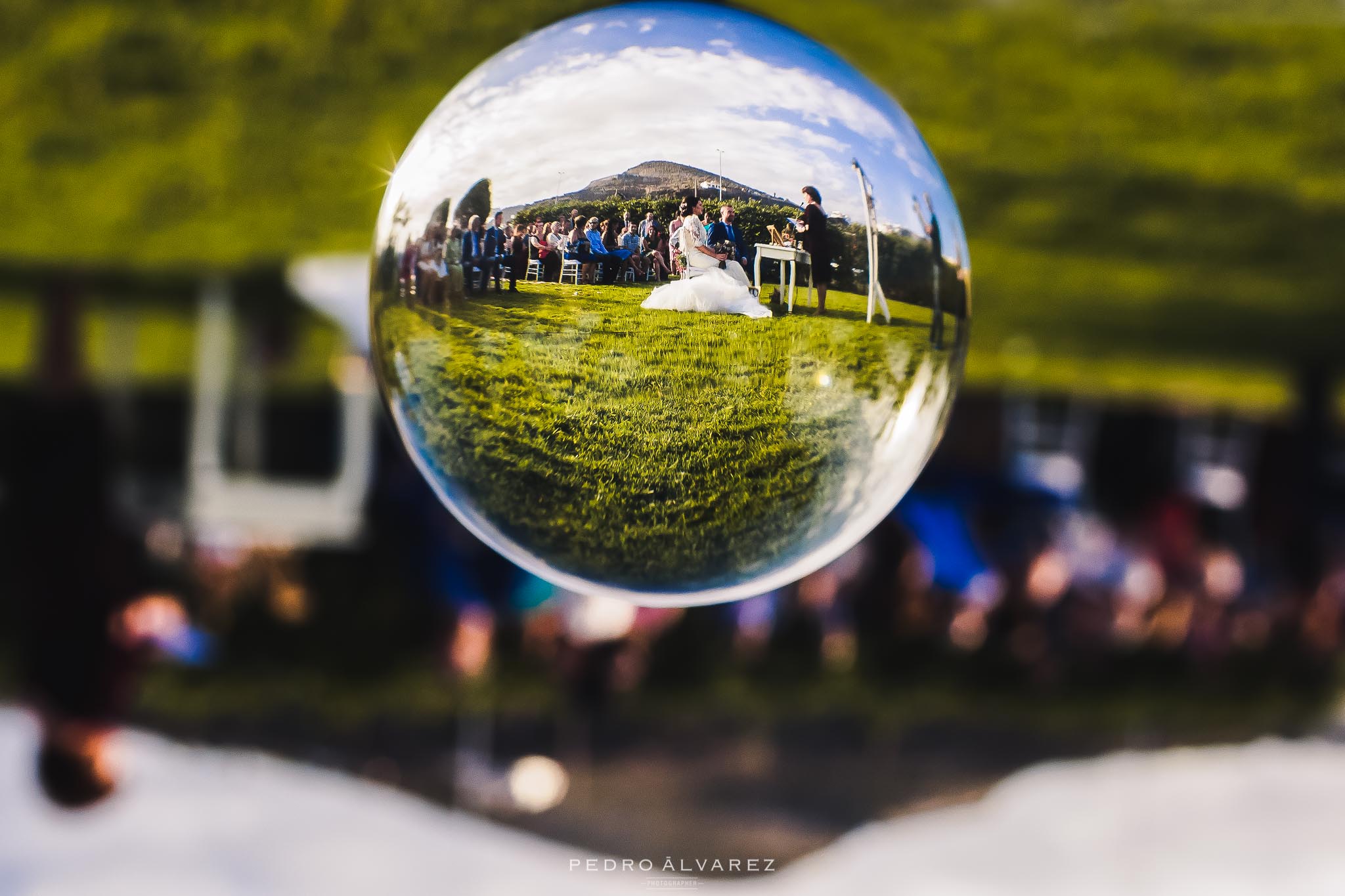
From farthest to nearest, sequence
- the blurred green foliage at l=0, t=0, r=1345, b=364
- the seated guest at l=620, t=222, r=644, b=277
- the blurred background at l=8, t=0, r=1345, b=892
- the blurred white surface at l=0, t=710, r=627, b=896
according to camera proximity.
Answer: the blurred white surface at l=0, t=710, r=627, b=896 → the blurred background at l=8, t=0, r=1345, b=892 → the blurred green foliage at l=0, t=0, r=1345, b=364 → the seated guest at l=620, t=222, r=644, b=277

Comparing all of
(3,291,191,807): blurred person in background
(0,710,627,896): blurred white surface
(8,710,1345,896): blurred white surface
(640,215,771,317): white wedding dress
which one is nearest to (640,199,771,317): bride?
(640,215,771,317): white wedding dress

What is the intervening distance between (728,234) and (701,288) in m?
0.05

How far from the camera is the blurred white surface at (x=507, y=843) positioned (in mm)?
5047

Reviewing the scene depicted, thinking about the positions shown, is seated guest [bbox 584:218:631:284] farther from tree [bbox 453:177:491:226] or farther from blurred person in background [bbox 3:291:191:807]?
blurred person in background [bbox 3:291:191:807]

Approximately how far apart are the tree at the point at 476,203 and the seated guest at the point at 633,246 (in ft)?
0.45

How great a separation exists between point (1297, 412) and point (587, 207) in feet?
32.5

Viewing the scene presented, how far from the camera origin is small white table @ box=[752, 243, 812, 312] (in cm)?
105

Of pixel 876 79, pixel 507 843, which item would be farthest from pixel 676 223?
pixel 507 843

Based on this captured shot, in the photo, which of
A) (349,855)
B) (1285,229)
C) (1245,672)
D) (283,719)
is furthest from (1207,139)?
(1245,672)

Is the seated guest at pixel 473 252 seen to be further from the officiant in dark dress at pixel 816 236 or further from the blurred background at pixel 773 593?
the officiant in dark dress at pixel 816 236

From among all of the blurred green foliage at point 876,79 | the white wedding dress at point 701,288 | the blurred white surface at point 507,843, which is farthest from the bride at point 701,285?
the blurred white surface at point 507,843

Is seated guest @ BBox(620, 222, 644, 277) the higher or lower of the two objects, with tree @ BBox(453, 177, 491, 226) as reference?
lower

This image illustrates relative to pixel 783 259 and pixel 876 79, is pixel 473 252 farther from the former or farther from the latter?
pixel 876 79

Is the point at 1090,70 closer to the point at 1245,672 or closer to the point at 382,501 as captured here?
the point at 382,501
